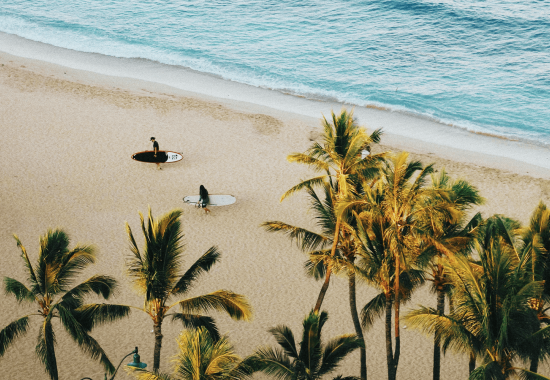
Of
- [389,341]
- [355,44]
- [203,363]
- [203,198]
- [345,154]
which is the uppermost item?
[355,44]

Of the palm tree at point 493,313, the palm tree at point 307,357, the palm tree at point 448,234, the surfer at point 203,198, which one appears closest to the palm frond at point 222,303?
the palm tree at point 307,357

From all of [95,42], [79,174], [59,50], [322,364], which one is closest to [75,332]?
[322,364]

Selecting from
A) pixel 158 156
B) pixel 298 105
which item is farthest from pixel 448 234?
pixel 298 105

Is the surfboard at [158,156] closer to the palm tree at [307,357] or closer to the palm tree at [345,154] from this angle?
the palm tree at [345,154]

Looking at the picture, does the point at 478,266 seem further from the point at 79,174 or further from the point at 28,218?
the point at 79,174

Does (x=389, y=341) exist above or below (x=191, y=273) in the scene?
below

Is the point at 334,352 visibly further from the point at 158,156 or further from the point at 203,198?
the point at 158,156
